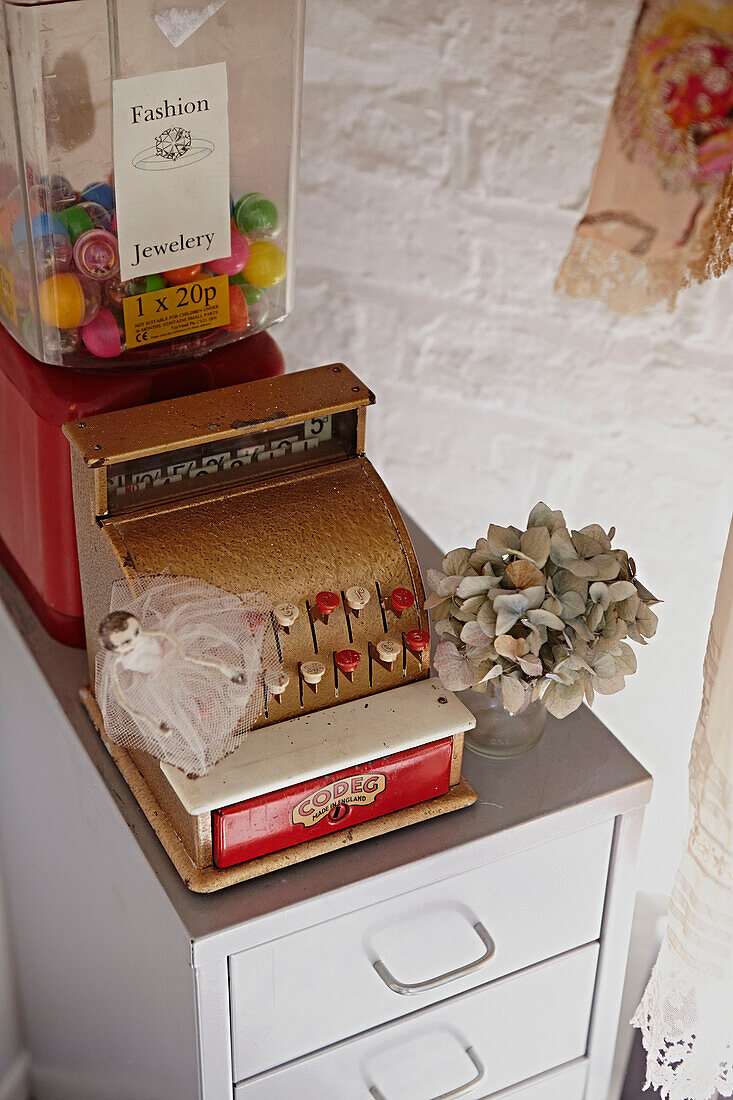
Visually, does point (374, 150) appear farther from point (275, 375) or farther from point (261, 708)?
point (261, 708)

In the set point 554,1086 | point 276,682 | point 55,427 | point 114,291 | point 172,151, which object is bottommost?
point 554,1086

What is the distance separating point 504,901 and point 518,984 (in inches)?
4.3

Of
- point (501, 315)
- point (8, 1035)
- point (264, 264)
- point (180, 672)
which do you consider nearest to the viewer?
point (180, 672)

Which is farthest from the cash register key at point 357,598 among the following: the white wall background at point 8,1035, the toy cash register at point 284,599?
the white wall background at point 8,1035

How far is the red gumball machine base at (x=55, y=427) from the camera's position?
42.5 inches

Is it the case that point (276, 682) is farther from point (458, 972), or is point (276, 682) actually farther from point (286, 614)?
point (458, 972)

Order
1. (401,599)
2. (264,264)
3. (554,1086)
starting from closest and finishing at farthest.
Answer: (401,599), (264,264), (554,1086)

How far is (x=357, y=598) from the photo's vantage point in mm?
1008

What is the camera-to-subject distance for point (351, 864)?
3.27ft

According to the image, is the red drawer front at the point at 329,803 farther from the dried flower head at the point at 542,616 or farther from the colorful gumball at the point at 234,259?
the colorful gumball at the point at 234,259

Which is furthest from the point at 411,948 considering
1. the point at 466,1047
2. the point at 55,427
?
the point at 55,427

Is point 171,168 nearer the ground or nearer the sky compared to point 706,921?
nearer the sky

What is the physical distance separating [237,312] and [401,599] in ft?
1.06

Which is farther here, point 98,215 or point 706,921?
point 706,921
